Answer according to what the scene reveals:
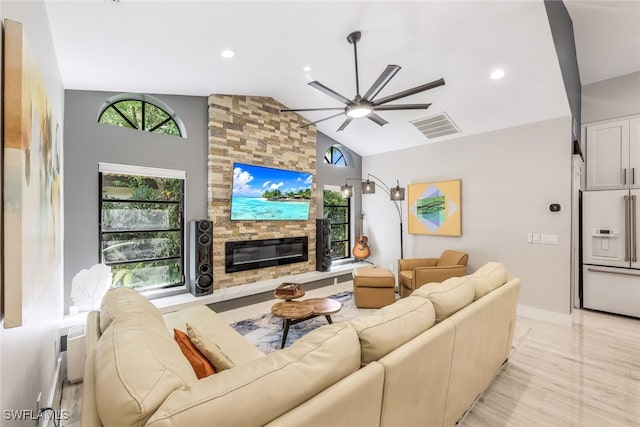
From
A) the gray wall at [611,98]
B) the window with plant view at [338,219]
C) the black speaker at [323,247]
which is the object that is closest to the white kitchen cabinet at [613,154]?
the gray wall at [611,98]

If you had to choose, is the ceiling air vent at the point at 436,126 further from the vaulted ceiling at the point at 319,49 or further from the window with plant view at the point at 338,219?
the window with plant view at the point at 338,219

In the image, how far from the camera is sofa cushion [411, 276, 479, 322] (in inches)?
66.3

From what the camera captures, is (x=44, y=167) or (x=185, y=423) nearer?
(x=185, y=423)

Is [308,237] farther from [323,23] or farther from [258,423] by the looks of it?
[258,423]

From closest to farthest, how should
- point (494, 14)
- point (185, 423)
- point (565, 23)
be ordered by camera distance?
1. point (185, 423)
2. point (494, 14)
3. point (565, 23)

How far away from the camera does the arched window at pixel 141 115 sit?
3547mm

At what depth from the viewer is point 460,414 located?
1.87m

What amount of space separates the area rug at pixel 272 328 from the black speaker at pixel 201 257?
27.6 inches

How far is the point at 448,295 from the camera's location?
1757 mm

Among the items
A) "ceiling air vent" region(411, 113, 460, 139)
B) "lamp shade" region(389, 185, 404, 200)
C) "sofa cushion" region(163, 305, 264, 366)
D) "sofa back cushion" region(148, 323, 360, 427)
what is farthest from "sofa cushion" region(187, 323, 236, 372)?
"ceiling air vent" region(411, 113, 460, 139)

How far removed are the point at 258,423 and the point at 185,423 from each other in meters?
0.22

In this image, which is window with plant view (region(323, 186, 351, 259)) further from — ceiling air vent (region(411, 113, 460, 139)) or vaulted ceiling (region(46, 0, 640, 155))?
vaulted ceiling (region(46, 0, 640, 155))

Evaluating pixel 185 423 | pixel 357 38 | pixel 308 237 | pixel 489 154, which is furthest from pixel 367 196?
pixel 185 423

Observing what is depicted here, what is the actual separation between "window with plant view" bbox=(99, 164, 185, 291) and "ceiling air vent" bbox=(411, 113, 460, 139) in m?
3.78
